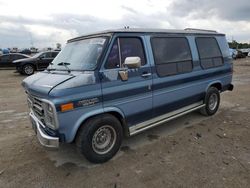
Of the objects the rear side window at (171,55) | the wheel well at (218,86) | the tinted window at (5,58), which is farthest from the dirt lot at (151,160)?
the tinted window at (5,58)

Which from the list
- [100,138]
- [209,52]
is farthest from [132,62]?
[209,52]

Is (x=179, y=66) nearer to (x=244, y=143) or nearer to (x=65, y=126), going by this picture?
(x=244, y=143)

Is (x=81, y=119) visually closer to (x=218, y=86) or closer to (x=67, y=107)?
(x=67, y=107)

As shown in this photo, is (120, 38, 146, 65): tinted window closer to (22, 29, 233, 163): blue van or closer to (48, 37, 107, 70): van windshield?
(22, 29, 233, 163): blue van

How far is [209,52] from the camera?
19.3 ft

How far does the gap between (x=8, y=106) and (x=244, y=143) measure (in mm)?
7281

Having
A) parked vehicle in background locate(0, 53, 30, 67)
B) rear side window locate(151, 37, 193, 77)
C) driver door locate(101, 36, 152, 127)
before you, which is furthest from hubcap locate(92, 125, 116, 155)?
parked vehicle in background locate(0, 53, 30, 67)

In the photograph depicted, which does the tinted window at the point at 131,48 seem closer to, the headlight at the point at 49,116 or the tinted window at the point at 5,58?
the headlight at the point at 49,116

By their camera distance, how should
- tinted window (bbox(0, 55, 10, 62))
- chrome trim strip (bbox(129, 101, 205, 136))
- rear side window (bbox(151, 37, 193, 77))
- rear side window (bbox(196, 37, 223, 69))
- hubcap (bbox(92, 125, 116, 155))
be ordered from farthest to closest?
tinted window (bbox(0, 55, 10, 62)), rear side window (bbox(196, 37, 223, 69)), rear side window (bbox(151, 37, 193, 77)), chrome trim strip (bbox(129, 101, 205, 136)), hubcap (bbox(92, 125, 116, 155))

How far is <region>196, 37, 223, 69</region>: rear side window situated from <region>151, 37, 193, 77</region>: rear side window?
1.80 ft

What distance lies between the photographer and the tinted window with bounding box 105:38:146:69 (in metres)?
3.81

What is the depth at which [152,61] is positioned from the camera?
438 centimetres

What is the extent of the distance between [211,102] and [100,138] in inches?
146

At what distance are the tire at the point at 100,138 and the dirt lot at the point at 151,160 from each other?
0.18 m
